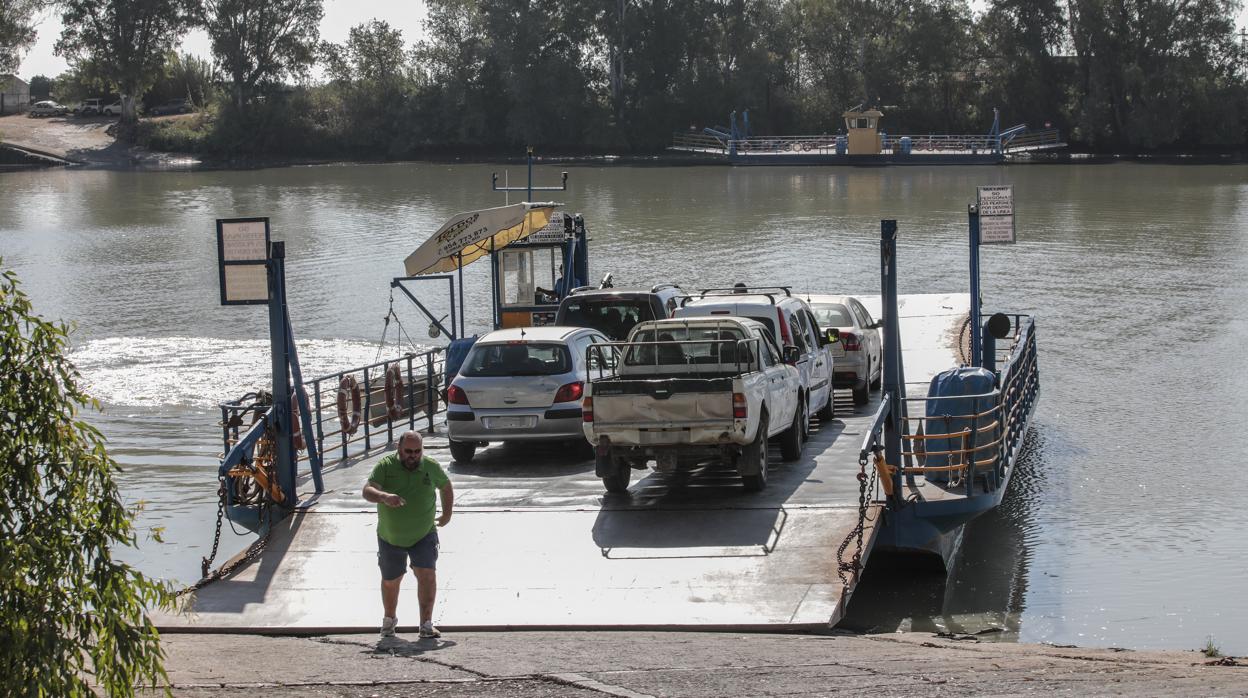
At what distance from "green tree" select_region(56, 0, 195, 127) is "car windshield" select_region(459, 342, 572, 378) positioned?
90.6 metres

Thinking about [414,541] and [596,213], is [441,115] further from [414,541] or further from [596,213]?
[414,541]

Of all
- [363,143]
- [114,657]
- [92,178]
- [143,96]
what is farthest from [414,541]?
[143,96]

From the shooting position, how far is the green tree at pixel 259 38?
3888 inches

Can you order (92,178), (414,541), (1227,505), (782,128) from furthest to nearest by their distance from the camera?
1. (782,128)
2. (92,178)
3. (1227,505)
4. (414,541)

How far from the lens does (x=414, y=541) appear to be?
9.62 m

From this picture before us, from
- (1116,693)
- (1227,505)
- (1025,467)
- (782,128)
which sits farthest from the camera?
(782,128)

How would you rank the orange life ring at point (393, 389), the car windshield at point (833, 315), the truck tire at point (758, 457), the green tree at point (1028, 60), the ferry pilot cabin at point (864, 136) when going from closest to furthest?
the truck tire at point (758, 457) < the orange life ring at point (393, 389) < the car windshield at point (833, 315) < the ferry pilot cabin at point (864, 136) < the green tree at point (1028, 60)

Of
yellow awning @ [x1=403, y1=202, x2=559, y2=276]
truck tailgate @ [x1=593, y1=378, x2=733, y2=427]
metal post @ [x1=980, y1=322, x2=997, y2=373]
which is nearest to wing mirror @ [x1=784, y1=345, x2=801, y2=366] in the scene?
truck tailgate @ [x1=593, y1=378, x2=733, y2=427]

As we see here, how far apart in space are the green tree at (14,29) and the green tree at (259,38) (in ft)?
38.5

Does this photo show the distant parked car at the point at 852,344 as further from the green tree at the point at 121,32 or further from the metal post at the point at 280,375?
the green tree at the point at 121,32

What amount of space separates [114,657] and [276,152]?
97134mm

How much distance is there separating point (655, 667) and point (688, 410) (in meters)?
4.15

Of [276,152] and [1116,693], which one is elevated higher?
[276,152]

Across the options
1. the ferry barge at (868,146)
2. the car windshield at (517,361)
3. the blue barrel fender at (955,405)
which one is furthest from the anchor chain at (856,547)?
the ferry barge at (868,146)
